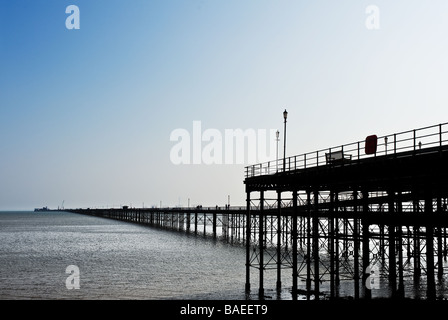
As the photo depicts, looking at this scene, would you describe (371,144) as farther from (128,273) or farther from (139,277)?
(128,273)

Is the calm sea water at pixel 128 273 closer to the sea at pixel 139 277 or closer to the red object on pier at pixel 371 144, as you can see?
the sea at pixel 139 277

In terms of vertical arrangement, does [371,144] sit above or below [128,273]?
above

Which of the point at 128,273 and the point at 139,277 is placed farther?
the point at 128,273

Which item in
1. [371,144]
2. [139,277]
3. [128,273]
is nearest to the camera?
[371,144]

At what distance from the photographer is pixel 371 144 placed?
21.4 meters

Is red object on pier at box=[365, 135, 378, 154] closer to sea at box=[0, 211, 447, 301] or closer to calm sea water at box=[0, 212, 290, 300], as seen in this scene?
sea at box=[0, 211, 447, 301]

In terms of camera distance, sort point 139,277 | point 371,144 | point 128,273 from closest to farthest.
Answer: point 371,144
point 139,277
point 128,273

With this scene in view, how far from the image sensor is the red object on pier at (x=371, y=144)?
69.3 ft

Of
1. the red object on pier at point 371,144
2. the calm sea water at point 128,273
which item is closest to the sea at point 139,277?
the calm sea water at point 128,273

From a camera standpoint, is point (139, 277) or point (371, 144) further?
point (139, 277)

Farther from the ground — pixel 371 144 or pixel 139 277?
pixel 371 144

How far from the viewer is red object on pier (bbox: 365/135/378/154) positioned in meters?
21.1

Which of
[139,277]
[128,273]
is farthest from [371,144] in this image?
[128,273]
